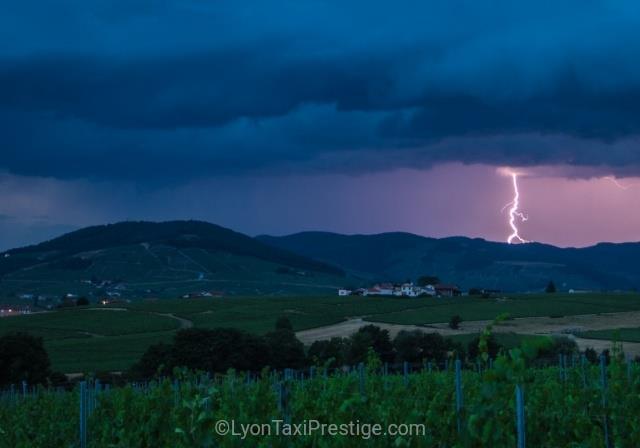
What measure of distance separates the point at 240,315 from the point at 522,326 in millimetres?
33723

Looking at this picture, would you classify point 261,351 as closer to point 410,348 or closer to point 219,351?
point 219,351

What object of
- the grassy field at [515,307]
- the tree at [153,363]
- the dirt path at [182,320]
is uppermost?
the grassy field at [515,307]

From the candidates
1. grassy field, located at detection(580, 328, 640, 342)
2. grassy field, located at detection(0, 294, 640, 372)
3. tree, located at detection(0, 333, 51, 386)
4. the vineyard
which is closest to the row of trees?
tree, located at detection(0, 333, 51, 386)

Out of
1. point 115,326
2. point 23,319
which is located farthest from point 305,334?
point 23,319

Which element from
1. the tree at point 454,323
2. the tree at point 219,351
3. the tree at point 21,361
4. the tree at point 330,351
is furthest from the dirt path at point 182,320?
the tree at point 21,361

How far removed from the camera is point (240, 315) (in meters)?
99.1

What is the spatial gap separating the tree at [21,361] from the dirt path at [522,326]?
25.0 meters

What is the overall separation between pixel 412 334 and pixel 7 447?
42764mm

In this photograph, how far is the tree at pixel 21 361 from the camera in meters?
50.0

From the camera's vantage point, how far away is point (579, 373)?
1853 centimetres

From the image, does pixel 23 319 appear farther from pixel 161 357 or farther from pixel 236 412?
pixel 236 412

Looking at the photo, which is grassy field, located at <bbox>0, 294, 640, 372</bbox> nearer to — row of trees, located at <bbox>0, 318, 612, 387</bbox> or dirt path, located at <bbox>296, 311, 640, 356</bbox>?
dirt path, located at <bbox>296, 311, 640, 356</bbox>

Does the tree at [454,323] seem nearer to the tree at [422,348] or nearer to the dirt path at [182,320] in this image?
the tree at [422,348]

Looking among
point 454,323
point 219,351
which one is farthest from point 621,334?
point 219,351
